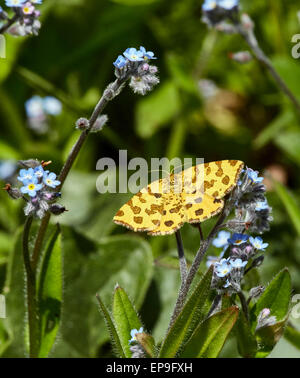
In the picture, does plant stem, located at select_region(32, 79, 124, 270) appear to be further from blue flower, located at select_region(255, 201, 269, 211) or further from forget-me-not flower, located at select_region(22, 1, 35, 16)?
blue flower, located at select_region(255, 201, 269, 211)

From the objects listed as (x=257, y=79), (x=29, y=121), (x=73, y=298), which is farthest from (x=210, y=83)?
(x=73, y=298)

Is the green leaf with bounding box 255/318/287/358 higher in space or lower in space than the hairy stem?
lower

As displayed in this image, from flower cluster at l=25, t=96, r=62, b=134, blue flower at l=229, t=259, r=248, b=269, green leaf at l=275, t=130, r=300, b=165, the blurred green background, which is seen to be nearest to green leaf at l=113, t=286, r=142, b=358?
blue flower at l=229, t=259, r=248, b=269

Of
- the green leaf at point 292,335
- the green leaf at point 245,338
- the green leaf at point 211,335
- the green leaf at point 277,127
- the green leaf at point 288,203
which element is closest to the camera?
the green leaf at point 211,335

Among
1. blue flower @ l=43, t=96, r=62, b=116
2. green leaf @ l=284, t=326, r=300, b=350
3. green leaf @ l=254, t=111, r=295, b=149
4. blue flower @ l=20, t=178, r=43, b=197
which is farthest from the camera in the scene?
blue flower @ l=43, t=96, r=62, b=116

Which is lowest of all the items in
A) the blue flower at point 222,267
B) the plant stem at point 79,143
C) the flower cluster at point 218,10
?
the blue flower at point 222,267

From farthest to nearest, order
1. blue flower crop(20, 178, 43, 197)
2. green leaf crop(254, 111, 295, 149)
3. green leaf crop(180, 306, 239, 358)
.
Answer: green leaf crop(254, 111, 295, 149) < green leaf crop(180, 306, 239, 358) < blue flower crop(20, 178, 43, 197)

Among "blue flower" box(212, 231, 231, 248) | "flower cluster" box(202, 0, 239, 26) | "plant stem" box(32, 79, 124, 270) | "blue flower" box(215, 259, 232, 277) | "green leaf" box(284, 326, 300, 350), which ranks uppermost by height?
"flower cluster" box(202, 0, 239, 26)

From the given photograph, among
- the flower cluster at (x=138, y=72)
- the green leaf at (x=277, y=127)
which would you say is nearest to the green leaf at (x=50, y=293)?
the flower cluster at (x=138, y=72)

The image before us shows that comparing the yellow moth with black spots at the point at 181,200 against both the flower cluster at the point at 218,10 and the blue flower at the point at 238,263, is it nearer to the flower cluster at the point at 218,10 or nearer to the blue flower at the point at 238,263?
the blue flower at the point at 238,263
